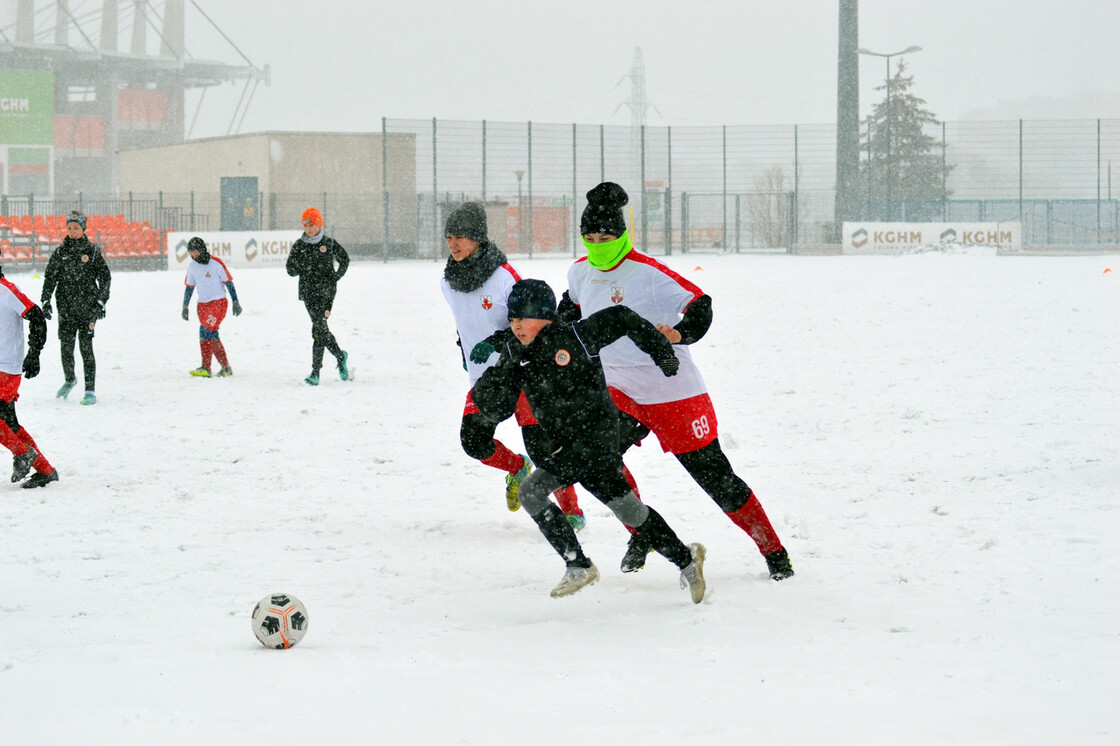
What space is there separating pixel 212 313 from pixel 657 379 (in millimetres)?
8767

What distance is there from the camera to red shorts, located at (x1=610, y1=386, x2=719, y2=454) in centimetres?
555

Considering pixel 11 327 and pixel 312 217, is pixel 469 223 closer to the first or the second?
pixel 11 327

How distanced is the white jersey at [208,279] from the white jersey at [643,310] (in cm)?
836

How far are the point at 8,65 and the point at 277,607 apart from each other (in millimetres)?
83263

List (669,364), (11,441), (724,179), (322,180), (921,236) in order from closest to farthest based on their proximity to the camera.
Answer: (669,364) → (11,441) → (921,236) → (322,180) → (724,179)

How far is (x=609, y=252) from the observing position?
570cm

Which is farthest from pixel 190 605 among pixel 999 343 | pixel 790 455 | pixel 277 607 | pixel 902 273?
pixel 902 273

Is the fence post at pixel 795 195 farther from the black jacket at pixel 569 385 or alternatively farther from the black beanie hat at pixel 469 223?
the black jacket at pixel 569 385

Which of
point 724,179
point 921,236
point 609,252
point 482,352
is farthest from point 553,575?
point 724,179

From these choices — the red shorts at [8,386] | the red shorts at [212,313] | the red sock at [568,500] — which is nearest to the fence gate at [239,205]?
the red shorts at [212,313]

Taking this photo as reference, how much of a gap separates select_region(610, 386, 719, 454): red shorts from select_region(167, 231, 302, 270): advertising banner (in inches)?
1077

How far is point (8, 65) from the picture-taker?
7781 cm

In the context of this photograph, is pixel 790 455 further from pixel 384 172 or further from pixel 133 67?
pixel 133 67

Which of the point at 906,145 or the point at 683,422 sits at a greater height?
the point at 906,145
